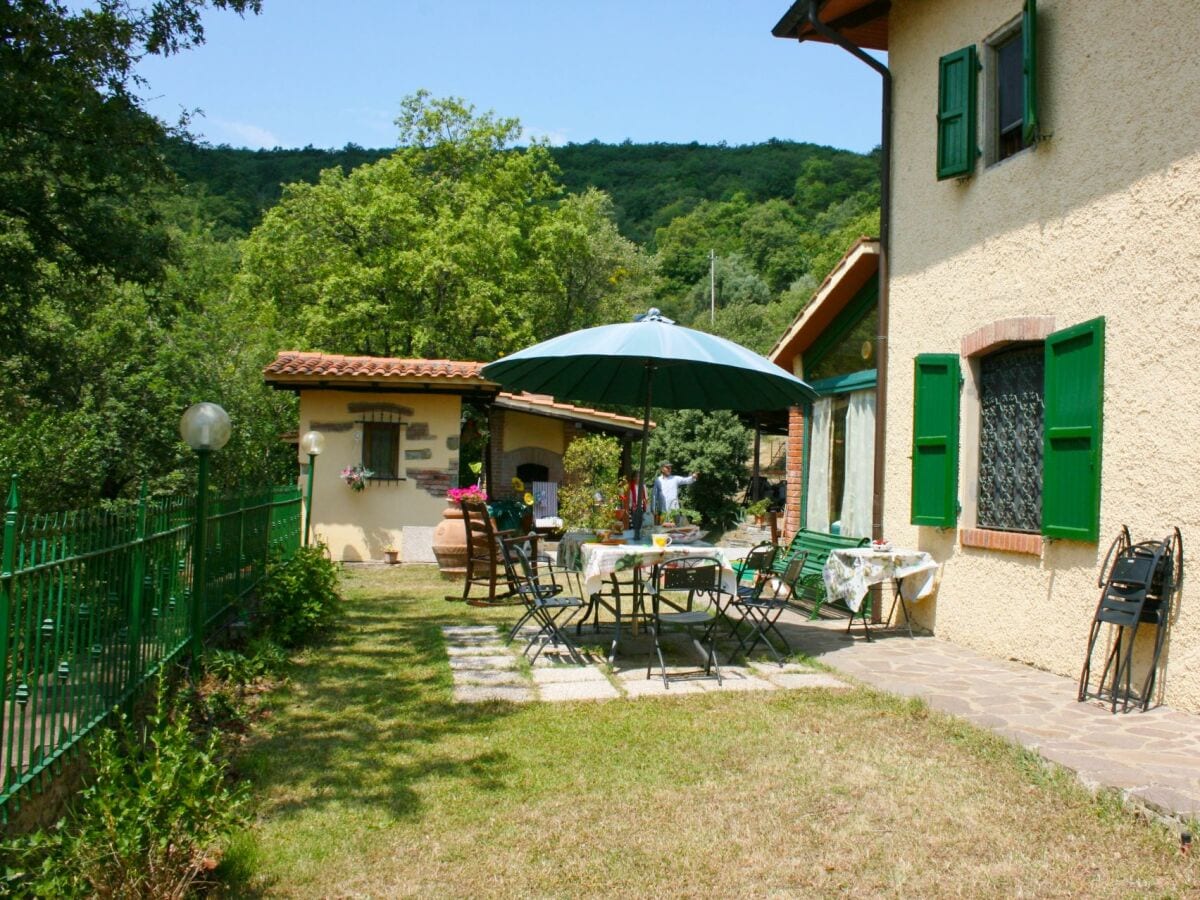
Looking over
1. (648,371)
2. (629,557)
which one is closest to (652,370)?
(648,371)

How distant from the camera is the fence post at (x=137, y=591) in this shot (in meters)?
4.32

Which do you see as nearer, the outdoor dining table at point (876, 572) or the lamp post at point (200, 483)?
the lamp post at point (200, 483)

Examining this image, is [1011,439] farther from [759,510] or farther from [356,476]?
[759,510]

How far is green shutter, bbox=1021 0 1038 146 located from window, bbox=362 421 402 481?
923cm

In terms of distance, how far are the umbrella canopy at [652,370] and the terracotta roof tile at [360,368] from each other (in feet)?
15.4

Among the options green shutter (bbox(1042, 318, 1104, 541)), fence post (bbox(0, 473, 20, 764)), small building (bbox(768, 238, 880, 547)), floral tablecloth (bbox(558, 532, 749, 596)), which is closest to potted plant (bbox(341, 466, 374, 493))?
small building (bbox(768, 238, 880, 547))

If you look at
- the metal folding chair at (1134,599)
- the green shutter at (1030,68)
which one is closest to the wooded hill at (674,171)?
the green shutter at (1030,68)

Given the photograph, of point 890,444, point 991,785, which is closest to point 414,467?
point 890,444

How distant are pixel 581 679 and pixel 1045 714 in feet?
8.55

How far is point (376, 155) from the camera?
46781mm

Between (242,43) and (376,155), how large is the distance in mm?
41278

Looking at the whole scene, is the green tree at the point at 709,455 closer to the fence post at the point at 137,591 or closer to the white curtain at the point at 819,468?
the white curtain at the point at 819,468

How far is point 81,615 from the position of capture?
141 inches

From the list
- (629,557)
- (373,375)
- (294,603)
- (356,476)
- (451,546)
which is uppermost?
(373,375)
